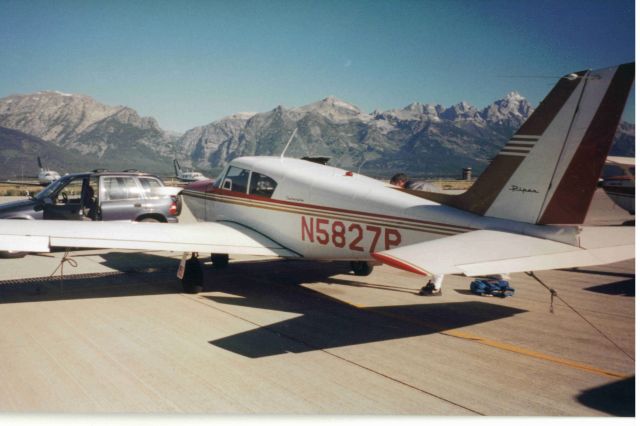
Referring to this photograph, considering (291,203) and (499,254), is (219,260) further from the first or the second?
(499,254)

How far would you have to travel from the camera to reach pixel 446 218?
588cm

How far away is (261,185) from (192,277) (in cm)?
225

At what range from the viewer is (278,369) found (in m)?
4.56

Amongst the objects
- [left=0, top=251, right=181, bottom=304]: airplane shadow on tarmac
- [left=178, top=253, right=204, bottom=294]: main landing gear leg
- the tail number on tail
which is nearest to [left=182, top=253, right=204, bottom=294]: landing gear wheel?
[left=178, top=253, right=204, bottom=294]: main landing gear leg

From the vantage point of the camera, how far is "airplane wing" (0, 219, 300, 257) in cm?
668

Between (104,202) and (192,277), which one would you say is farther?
(104,202)

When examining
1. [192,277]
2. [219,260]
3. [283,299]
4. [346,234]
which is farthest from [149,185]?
[346,234]

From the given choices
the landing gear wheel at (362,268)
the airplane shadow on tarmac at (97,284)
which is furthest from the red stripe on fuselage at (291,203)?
the landing gear wheel at (362,268)

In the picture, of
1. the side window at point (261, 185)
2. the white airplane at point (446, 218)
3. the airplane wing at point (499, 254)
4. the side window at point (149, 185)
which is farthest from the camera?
the side window at point (149, 185)

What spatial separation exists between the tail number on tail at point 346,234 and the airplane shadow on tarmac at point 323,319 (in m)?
1.06

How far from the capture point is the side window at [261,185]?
27.9 feet

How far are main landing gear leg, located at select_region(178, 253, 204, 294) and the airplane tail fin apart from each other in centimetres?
518

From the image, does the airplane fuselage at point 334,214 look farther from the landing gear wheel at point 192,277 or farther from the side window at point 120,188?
the side window at point 120,188

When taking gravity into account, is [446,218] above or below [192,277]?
above
